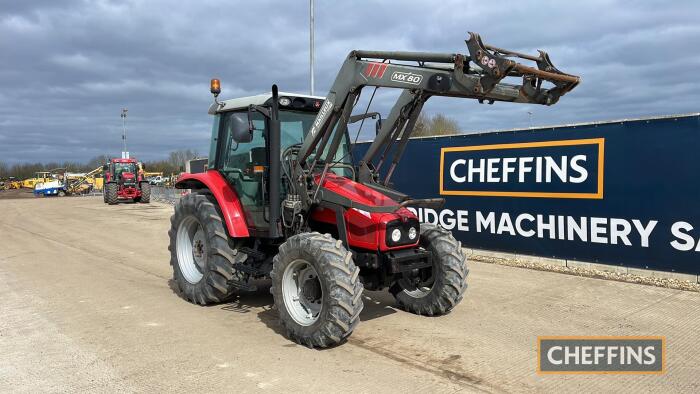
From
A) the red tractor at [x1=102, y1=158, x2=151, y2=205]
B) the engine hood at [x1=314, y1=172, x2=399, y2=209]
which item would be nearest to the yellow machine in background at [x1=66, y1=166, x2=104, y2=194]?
the red tractor at [x1=102, y1=158, x2=151, y2=205]

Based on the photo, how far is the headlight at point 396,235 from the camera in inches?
194

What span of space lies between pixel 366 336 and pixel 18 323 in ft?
12.5

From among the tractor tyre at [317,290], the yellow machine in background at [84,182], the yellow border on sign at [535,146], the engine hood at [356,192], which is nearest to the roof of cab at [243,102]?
the engine hood at [356,192]

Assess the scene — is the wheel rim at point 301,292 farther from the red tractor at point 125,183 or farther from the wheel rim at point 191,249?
the red tractor at point 125,183

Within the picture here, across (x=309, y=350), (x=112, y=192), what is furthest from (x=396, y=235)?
(x=112, y=192)

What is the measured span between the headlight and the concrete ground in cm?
95

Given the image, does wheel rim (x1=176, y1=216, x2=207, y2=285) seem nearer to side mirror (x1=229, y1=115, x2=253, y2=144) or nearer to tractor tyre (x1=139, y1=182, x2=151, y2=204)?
side mirror (x1=229, y1=115, x2=253, y2=144)

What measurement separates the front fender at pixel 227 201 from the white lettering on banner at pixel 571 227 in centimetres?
527

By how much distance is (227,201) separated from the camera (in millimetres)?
5910

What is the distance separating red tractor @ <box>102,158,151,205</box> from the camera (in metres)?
27.9

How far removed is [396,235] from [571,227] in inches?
181

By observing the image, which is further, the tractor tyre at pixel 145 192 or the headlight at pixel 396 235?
the tractor tyre at pixel 145 192

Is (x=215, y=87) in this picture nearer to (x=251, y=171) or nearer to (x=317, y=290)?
(x=251, y=171)

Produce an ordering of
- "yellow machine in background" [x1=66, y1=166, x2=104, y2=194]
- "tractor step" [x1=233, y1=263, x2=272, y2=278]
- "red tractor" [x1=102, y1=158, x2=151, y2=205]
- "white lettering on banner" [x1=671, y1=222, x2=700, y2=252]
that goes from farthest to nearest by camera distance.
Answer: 1. "yellow machine in background" [x1=66, y1=166, x2=104, y2=194]
2. "red tractor" [x1=102, y1=158, x2=151, y2=205]
3. "white lettering on banner" [x1=671, y1=222, x2=700, y2=252]
4. "tractor step" [x1=233, y1=263, x2=272, y2=278]
